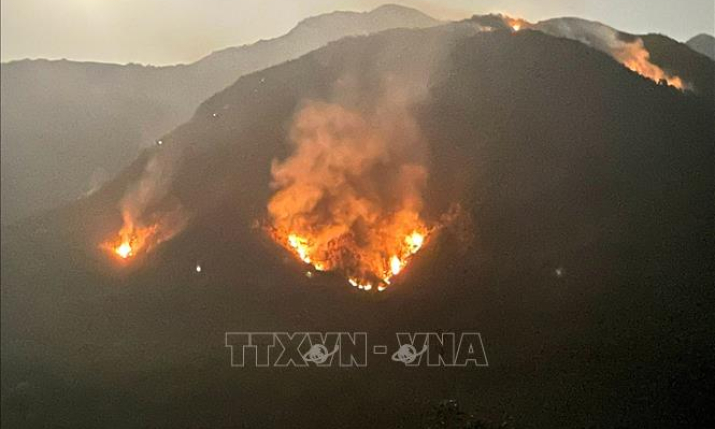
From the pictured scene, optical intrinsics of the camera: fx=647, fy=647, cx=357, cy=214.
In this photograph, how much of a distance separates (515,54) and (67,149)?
26411mm

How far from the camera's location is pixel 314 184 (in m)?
Result: 34.0

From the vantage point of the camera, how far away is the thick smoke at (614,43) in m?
43.6

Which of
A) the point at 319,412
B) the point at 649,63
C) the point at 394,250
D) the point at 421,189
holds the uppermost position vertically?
the point at 649,63

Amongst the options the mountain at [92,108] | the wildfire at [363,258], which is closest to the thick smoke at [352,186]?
the wildfire at [363,258]

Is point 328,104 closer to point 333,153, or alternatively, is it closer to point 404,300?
point 333,153

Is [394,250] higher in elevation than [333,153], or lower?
lower

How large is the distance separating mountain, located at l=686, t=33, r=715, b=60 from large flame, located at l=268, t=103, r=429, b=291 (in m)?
24.1

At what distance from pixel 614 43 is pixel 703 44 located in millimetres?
5995

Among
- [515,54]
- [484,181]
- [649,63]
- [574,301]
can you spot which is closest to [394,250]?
[484,181]

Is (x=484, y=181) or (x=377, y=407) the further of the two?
(x=484, y=181)

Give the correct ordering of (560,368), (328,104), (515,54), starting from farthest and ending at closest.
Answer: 1. (515,54)
2. (328,104)
3. (560,368)

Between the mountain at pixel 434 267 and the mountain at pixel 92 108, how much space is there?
120 centimetres

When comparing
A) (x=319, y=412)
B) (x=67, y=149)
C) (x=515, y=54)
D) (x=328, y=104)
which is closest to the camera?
(x=319, y=412)

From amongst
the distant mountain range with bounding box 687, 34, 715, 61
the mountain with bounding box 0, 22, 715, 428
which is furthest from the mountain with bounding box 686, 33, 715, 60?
the mountain with bounding box 0, 22, 715, 428
